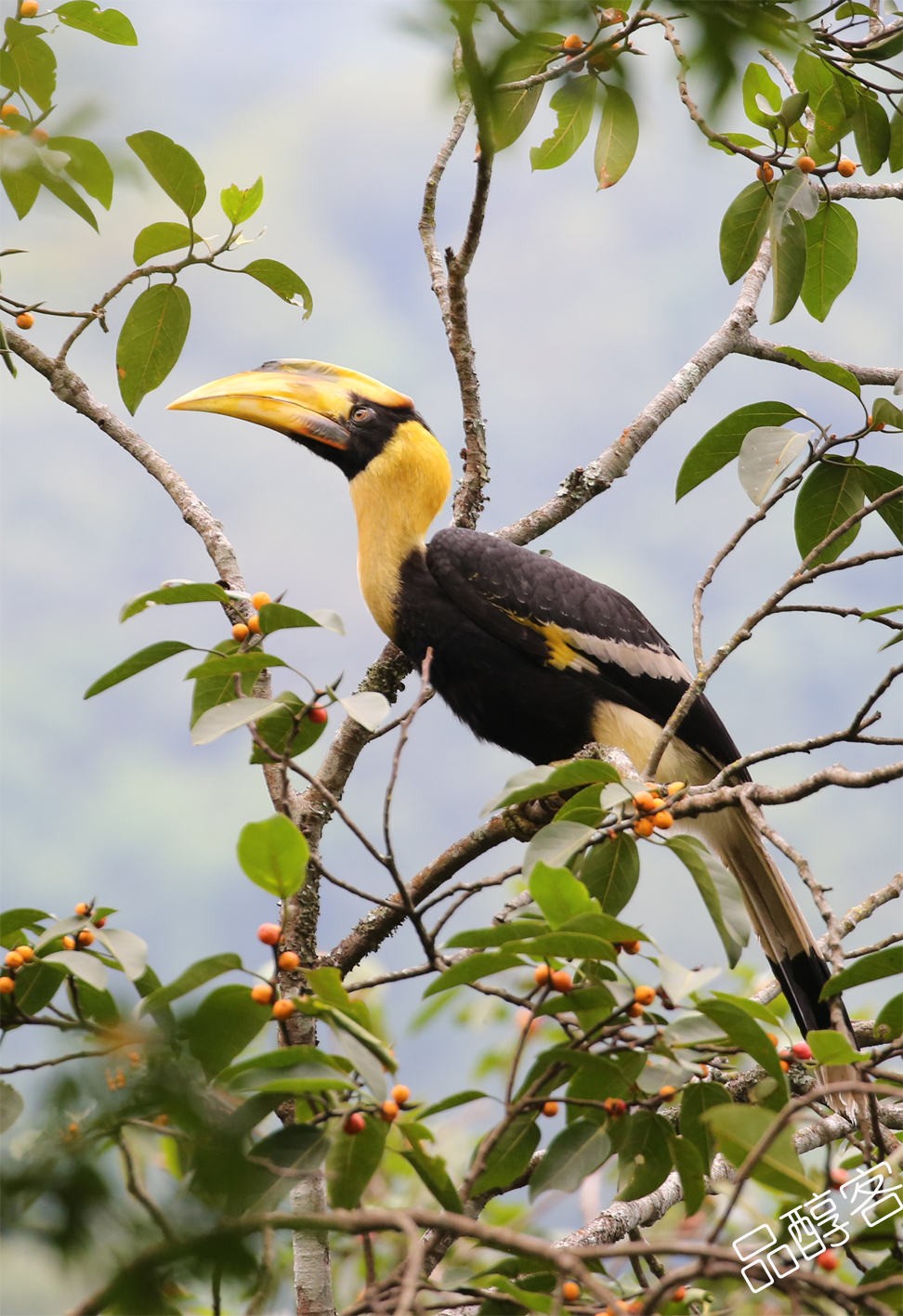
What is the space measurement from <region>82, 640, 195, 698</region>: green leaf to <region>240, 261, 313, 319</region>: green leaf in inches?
39.9

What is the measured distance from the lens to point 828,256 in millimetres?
2344

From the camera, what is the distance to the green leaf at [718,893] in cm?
127

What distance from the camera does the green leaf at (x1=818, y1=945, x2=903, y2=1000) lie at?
1.25 meters

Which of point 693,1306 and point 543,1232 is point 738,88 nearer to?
point 693,1306

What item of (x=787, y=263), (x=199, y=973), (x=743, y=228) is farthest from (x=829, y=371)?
(x=199, y=973)

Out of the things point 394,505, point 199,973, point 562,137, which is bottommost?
point 199,973

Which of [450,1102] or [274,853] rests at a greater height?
[274,853]

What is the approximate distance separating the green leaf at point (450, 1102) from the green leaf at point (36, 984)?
49cm

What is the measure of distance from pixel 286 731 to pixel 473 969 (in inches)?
22.5

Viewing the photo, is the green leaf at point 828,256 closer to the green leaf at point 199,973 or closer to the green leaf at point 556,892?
the green leaf at point 556,892

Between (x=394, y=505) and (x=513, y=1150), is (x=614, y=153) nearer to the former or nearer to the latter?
(x=394, y=505)

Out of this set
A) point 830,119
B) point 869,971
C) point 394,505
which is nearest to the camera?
point 869,971

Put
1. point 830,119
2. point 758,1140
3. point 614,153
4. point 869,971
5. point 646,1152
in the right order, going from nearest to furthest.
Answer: point 758,1140 < point 869,971 < point 646,1152 < point 830,119 < point 614,153

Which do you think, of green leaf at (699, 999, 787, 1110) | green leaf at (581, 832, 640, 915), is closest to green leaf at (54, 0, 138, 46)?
green leaf at (581, 832, 640, 915)
